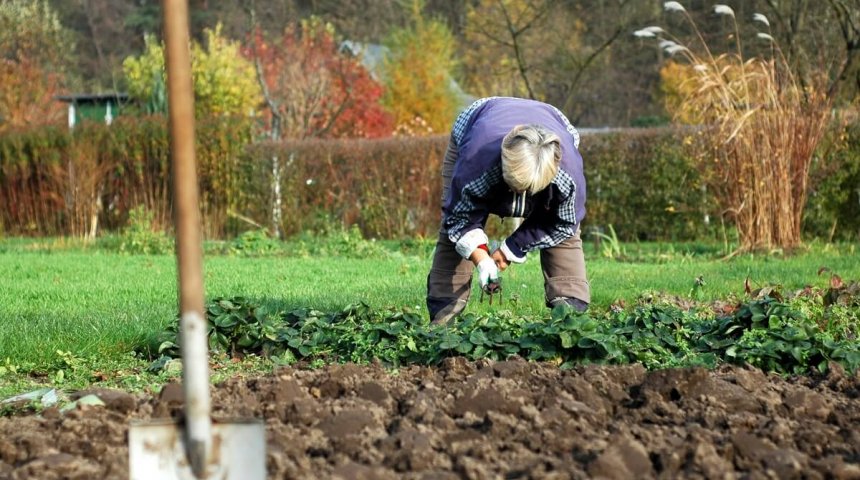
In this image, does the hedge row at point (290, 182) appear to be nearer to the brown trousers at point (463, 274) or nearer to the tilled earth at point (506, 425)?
the brown trousers at point (463, 274)

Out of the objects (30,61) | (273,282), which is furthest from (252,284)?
(30,61)

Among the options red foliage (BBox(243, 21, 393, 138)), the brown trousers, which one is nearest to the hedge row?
red foliage (BBox(243, 21, 393, 138))

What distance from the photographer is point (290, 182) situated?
14.9 meters

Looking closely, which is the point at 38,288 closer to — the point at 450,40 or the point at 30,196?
the point at 30,196

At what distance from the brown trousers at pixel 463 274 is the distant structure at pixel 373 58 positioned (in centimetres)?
1892

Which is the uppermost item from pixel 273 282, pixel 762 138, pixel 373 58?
pixel 373 58

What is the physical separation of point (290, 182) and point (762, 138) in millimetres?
6862

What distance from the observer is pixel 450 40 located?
28672mm

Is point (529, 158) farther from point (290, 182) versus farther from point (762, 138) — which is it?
point (290, 182)

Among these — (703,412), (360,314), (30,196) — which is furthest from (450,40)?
(703,412)

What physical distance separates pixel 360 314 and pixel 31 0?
101 ft

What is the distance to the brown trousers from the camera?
216 inches

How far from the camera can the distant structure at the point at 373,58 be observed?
27.0 meters

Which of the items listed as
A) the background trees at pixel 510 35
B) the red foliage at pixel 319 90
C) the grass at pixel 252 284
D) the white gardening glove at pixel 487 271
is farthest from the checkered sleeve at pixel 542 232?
the background trees at pixel 510 35
